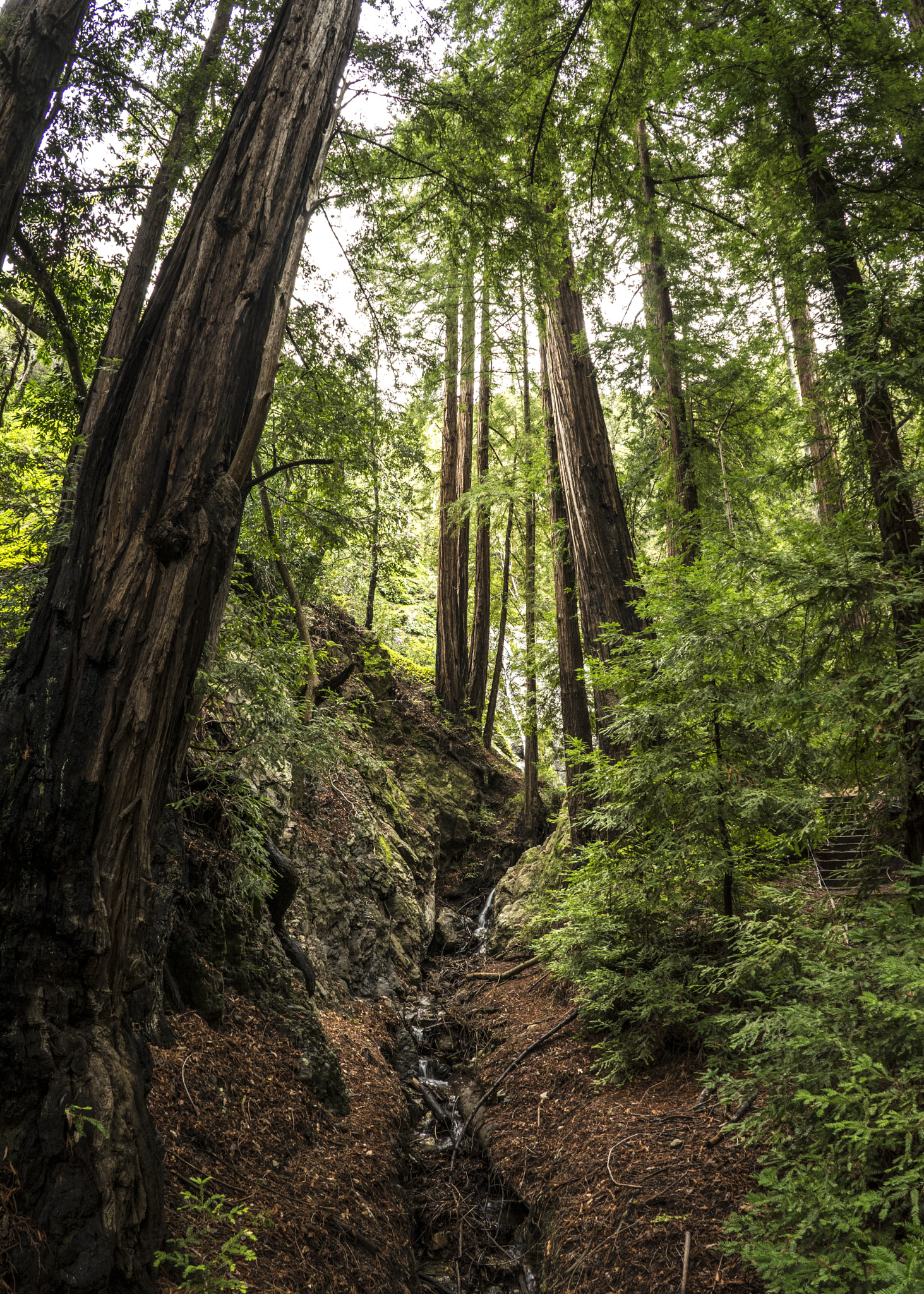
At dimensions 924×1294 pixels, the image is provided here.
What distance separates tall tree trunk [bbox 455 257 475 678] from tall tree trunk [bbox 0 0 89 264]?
9.76m

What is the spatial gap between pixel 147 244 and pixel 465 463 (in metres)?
9.33

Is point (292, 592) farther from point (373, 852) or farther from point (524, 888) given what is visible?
point (524, 888)

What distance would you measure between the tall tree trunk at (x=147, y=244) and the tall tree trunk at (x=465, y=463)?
24.9ft

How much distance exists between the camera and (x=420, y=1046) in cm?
626

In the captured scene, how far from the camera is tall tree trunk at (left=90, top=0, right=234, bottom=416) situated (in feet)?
16.8

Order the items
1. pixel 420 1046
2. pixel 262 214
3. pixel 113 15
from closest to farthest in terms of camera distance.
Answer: pixel 262 214 → pixel 113 15 → pixel 420 1046

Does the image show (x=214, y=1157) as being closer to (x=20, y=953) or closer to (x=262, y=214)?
(x=20, y=953)

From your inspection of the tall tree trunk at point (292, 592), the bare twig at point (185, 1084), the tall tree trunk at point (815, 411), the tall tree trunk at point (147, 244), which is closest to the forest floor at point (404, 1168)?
the bare twig at point (185, 1084)

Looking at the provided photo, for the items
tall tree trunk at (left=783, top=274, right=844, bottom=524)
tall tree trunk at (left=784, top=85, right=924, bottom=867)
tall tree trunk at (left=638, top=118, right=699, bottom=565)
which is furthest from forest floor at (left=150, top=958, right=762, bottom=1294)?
tall tree trunk at (left=638, top=118, right=699, bottom=565)

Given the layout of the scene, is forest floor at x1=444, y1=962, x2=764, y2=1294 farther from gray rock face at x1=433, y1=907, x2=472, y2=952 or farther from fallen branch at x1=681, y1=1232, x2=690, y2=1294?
gray rock face at x1=433, y1=907, x2=472, y2=952

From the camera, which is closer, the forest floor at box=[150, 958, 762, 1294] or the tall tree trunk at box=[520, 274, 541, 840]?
the forest floor at box=[150, 958, 762, 1294]

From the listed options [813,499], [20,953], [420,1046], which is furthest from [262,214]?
[420,1046]

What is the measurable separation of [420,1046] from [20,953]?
5.04 m

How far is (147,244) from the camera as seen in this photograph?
6105 millimetres
